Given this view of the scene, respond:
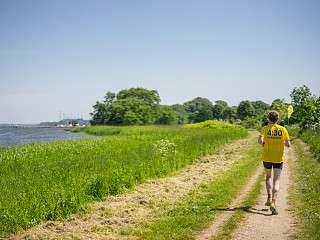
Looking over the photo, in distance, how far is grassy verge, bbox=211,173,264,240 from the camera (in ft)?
31.2

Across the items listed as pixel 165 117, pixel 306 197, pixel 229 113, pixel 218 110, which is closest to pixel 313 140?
pixel 306 197

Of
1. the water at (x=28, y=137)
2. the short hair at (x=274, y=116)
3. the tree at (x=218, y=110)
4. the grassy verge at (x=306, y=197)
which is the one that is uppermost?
the tree at (x=218, y=110)

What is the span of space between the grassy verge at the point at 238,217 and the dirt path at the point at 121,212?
83.0 inches

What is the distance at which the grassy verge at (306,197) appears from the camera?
31.3 ft

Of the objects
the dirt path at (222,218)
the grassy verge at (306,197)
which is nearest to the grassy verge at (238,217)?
the dirt path at (222,218)

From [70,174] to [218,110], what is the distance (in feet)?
459

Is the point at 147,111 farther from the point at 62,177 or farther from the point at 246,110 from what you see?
the point at 62,177

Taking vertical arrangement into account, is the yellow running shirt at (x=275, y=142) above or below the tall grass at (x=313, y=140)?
above

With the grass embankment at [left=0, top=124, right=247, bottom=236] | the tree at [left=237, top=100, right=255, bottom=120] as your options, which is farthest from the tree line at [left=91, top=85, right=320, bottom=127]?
the grass embankment at [left=0, top=124, right=247, bottom=236]

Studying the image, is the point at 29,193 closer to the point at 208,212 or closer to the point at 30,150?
the point at 208,212

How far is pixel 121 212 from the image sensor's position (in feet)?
Answer: 39.2

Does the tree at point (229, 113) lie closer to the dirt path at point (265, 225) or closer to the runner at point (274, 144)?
the dirt path at point (265, 225)

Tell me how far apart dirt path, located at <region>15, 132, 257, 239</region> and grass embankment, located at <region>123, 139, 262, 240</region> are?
0.40 m

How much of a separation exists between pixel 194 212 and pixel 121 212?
202cm
